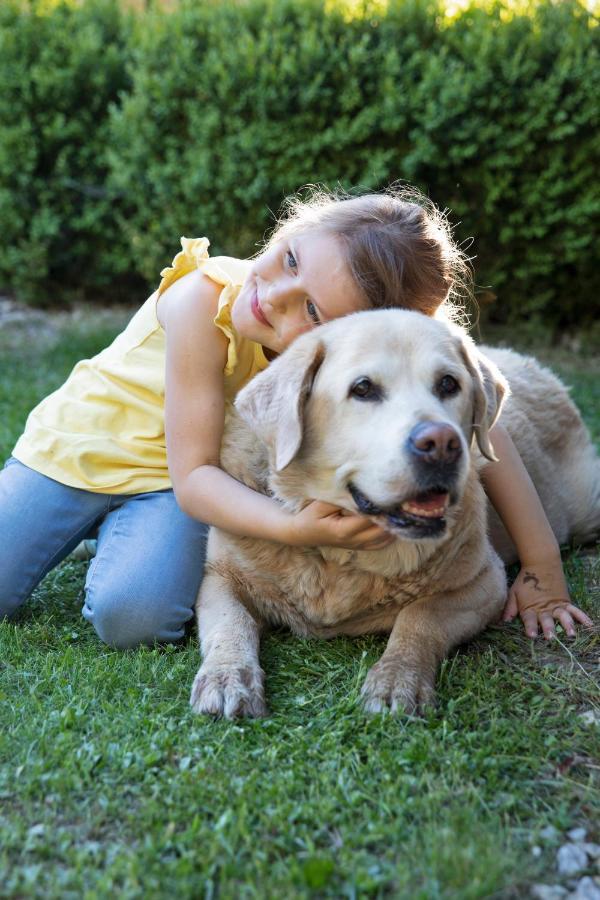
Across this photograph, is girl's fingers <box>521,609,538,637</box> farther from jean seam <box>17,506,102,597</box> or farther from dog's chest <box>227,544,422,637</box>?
jean seam <box>17,506,102,597</box>

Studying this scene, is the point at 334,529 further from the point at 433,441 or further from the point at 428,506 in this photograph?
the point at 433,441

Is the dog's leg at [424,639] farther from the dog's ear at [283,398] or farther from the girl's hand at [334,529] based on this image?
the dog's ear at [283,398]

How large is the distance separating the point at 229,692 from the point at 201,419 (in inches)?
36.4

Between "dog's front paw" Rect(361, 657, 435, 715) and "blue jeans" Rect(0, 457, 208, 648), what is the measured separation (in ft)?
2.74

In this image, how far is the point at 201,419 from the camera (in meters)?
3.24

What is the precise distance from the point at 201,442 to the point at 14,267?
6.06 m

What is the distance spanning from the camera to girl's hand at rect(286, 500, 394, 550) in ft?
9.26

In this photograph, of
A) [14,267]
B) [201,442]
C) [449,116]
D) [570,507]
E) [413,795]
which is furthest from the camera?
[14,267]

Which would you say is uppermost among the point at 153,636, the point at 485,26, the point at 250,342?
the point at 485,26

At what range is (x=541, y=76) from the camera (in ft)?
23.2

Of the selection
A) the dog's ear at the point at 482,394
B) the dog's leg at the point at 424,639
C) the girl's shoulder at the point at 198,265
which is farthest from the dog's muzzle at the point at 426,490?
the girl's shoulder at the point at 198,265

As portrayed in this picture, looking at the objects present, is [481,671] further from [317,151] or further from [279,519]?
[317,151]

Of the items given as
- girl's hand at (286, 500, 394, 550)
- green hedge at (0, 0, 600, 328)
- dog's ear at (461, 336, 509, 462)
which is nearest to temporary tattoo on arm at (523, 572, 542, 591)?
dog's ear at (461, 336, 509, 462)

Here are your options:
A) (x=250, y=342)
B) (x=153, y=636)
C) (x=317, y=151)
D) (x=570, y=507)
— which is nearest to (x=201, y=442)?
(x=250, y=342)
